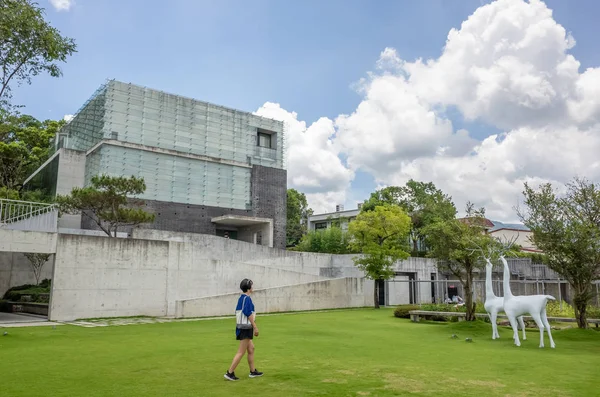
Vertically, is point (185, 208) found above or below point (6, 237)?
above

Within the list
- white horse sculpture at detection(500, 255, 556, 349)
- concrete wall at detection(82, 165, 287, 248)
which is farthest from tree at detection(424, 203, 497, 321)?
concrete wall at detection(82, 165, 287, 248)

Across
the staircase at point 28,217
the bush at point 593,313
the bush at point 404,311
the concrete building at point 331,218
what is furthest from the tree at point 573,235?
the concrete building at point 331,218

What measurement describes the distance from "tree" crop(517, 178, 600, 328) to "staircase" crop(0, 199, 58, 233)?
1847 cm

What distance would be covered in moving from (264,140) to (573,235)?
107 feet

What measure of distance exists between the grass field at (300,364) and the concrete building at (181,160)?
70.3 ft

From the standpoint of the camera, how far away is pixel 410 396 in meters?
6.19

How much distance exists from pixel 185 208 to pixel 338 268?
43.1 ft

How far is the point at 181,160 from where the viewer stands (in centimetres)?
3712

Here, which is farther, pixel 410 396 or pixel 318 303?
pixel 318 303

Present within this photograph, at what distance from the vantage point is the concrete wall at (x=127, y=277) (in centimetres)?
1883

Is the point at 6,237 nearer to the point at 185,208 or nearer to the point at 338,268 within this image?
the point at 185,208

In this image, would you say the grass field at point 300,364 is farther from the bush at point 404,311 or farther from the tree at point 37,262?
the tree at point 37,262

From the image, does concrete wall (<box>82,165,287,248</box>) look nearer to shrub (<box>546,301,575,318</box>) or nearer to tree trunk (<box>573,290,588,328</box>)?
shrub (<box>546,301,575,318</box>)

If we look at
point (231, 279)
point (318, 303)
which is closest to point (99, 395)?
point (231, 279)
